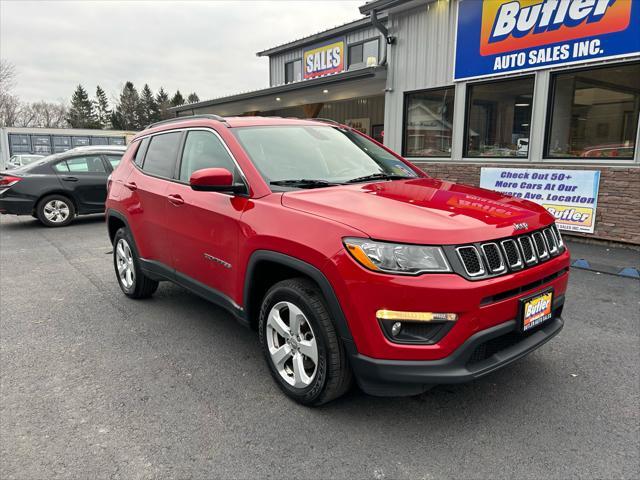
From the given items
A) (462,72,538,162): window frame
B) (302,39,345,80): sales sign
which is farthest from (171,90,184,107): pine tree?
(462,72,538,162): window frame

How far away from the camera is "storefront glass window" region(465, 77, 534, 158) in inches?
330

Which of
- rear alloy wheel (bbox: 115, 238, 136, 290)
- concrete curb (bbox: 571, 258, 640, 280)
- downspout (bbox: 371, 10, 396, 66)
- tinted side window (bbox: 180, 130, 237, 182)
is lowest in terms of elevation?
concrete curb (bbox: 571, 258, 640, 280)

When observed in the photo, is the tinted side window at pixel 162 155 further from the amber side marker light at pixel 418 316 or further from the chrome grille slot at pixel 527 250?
the chrome grille slot at pixel 527 250

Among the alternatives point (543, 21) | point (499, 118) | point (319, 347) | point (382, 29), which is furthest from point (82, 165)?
point (319, 347)

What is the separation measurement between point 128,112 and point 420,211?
85791 mm

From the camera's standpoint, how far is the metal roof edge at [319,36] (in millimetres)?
17723

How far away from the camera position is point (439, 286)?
7.54ft

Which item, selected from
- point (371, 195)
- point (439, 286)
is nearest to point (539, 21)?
point (371, 195)

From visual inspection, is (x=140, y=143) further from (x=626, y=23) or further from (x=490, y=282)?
(x=626, y=23)

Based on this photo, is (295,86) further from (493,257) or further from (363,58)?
(493,257)

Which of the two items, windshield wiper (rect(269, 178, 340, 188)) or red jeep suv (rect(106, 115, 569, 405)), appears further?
windshield wiper (rect(269, 178, 340, 188))

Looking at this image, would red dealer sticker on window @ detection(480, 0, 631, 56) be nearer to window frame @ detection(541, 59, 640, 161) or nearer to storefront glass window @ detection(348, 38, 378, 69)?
window frame @ detection(541, 59, 640, 161)

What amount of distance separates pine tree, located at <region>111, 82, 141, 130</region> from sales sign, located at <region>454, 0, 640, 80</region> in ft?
256

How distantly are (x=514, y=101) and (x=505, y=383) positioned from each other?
6860mm
